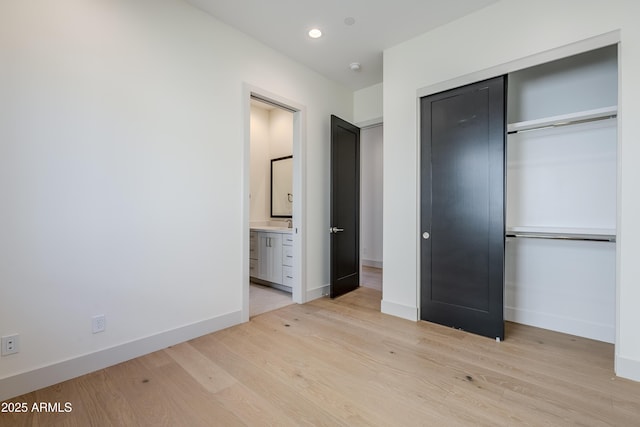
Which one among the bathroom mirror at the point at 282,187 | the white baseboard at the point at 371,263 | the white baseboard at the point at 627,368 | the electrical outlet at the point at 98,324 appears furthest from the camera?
the white baseboard at the point at 371,263

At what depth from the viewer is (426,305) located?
10.3 ft

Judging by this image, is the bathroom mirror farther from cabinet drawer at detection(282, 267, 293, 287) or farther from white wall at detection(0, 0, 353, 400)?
white wall at detection(0, 0, 353, 400)

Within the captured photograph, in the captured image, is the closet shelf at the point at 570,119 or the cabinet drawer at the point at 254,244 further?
the cabinet drawer at the point at 254,244

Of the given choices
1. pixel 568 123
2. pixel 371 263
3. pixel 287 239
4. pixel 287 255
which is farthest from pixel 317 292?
pixel 568 123

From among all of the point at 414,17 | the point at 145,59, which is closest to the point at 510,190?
the point at 414,17

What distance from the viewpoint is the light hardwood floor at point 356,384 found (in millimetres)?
1671

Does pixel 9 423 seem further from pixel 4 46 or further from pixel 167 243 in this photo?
pixel 4 46

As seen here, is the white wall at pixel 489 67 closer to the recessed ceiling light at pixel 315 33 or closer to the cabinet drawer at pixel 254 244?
the recessed ceiling light at pixel 315 33

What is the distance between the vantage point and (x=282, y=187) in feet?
16.7

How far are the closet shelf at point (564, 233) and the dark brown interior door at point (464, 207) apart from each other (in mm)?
308

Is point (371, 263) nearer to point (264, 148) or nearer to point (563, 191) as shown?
point (264, 148)

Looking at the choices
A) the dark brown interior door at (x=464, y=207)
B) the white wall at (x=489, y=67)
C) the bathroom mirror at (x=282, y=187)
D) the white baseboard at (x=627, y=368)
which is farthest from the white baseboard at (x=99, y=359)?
the white baseboard at (x=627, y=368)

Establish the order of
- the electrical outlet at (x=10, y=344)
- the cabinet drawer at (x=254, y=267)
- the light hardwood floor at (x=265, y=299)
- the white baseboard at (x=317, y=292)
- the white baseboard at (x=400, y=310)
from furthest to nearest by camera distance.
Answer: the cabinet drawer at (x=254, y=267), the white baseboard at (x=317, y=292), the light hardwood floor at (x=265, y=299), the white baseboard at (x=400, y=310), the electrical outlet at (x=10, y=344)

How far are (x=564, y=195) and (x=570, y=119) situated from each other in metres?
0.73
